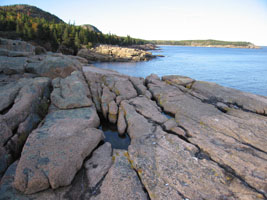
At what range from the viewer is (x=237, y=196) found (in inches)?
240

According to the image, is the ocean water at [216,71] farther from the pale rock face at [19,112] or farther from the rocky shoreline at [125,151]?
the pale rock face at [19,112]

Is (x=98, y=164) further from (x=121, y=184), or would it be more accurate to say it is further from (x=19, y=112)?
(x=19, y=112)

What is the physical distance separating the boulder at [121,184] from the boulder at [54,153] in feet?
5.41

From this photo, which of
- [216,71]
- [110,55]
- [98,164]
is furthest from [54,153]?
[110,55]

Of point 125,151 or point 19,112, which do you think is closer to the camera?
point 125,151

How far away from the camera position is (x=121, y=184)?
665 cm

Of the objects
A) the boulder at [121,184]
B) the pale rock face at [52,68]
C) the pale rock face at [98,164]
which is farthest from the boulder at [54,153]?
the pale rock face at [52,68]

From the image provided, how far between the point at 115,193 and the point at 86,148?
2.88 metres

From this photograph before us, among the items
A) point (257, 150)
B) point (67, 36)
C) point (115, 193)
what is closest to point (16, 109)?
point (115, 193)

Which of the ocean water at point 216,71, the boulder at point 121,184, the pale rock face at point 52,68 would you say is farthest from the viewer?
the ocean water at point 216,71

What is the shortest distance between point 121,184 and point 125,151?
2303 mm

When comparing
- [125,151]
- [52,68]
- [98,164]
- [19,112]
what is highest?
[52,68]

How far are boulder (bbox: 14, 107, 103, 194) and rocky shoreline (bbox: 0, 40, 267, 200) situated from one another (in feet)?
0.13

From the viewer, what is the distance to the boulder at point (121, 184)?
6.21 m
